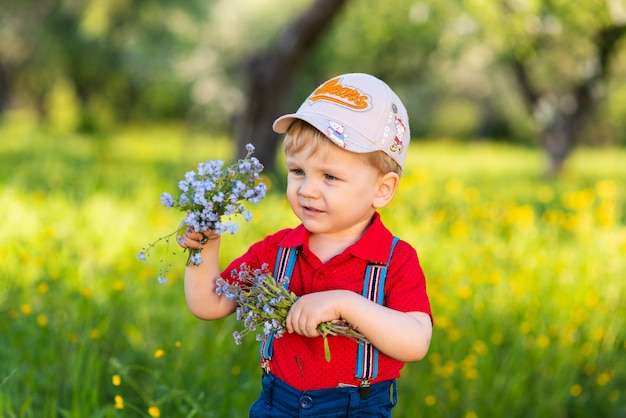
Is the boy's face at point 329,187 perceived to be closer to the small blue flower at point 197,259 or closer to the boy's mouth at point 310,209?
the boy's mouth at point 310,209

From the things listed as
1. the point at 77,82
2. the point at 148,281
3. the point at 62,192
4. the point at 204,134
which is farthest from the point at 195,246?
the point at 77,82

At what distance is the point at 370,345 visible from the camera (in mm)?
1860

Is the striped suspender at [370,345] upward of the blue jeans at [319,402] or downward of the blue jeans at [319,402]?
upward

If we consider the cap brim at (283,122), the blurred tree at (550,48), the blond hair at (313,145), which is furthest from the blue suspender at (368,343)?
the blurred tree at (550,48)

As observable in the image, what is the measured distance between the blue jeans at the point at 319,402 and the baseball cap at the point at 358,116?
60 cm

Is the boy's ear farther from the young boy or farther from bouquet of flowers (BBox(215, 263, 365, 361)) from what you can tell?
bouquet of flowers (BBox(215, 263, 365, 361))

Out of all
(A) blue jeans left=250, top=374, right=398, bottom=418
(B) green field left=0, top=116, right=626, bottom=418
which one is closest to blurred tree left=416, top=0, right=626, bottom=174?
(B) green field left=0, top=116, right=626, bottom=418

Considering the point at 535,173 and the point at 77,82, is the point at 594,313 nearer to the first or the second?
the point at 535,173

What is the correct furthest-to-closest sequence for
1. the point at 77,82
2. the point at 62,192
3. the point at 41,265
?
the point at 77,82, the point at 62,192, the point at 41,265

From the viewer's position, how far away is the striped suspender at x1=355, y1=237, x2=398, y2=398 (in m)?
1.85

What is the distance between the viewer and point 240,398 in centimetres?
280

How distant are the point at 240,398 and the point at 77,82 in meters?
24.2

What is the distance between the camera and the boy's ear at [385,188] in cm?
191

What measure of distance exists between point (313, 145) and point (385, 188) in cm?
24
